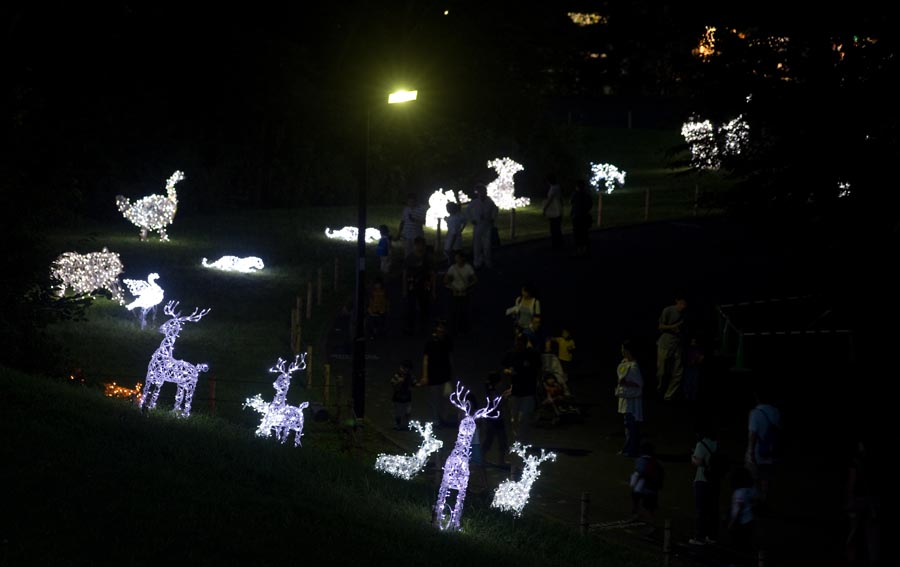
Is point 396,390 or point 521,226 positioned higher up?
point 521,226

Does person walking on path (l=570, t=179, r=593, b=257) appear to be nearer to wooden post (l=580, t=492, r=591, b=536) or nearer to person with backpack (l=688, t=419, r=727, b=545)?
person with backpack (l=688, t=419, r=727, b=545)

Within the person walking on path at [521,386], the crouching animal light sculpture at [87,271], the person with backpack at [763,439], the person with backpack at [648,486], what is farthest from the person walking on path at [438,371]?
the crouching animal light sculpture at [87,271]

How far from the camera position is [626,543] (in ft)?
52.2

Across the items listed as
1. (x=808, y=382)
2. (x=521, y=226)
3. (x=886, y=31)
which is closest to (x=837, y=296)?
(x=808, y=382)

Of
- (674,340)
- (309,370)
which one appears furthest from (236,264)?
(674,340)

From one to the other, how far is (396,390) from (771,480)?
562cm

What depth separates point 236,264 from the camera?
3441cm

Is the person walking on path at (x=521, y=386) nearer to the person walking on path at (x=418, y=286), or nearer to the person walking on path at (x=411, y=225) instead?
the person walking on path at (x=418, y=286)

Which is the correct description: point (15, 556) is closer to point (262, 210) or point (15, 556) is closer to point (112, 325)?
point (112, 325)

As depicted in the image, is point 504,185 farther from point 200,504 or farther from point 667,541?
point 200,504

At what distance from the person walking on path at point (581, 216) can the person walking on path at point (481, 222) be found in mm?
2332

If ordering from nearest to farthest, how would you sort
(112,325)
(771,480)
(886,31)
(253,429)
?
(771,480)
(253,429)
(886,31)
(112,325)

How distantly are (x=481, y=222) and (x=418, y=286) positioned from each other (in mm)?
5273

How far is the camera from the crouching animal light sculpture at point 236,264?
112 ft
